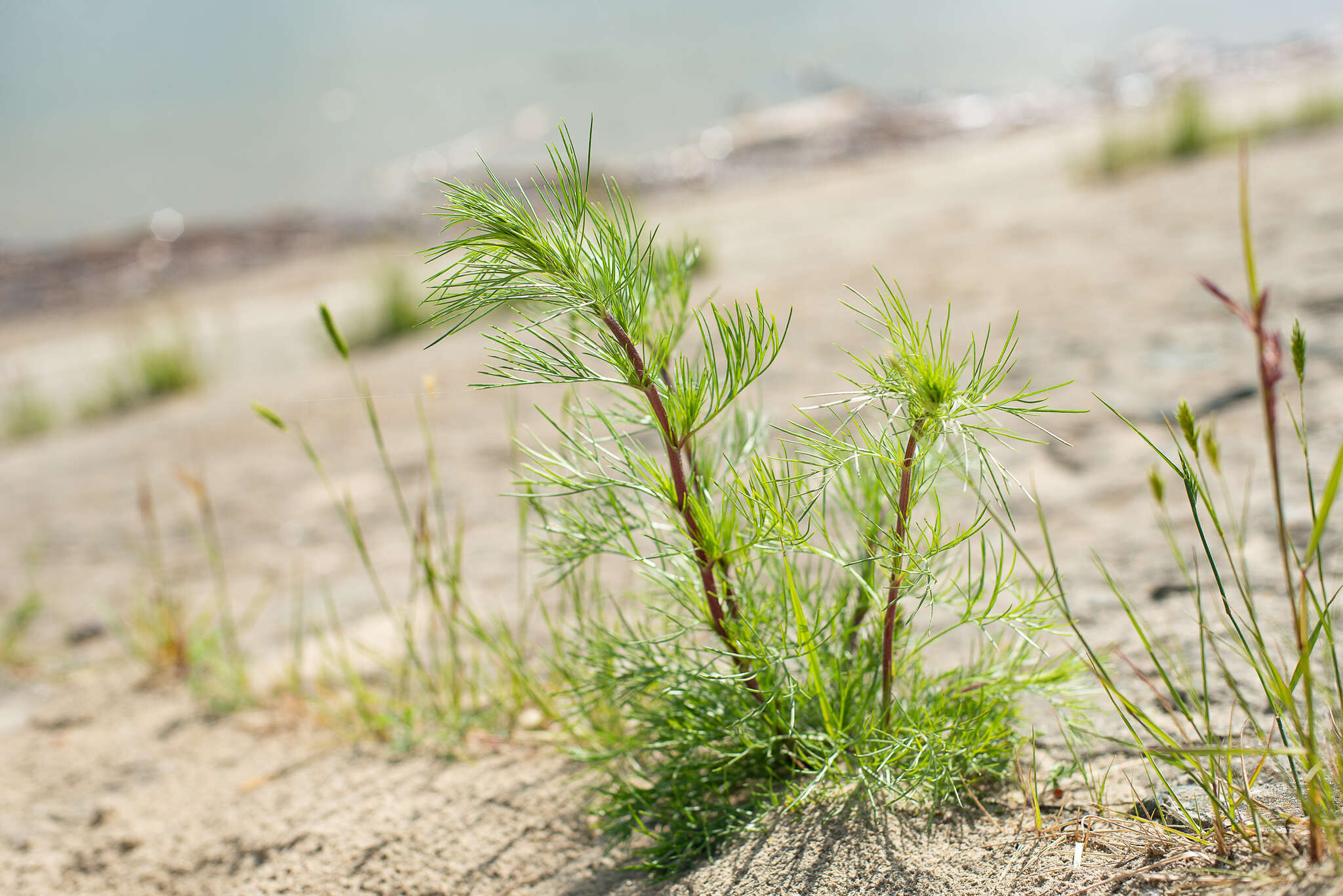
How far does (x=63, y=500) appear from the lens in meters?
3.91

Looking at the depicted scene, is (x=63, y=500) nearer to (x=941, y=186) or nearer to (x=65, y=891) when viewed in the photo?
(x=65, y=891)

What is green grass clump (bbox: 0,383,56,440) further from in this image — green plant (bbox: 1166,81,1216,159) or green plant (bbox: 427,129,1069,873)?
green plant (bbox: 1166,81,1216,159)

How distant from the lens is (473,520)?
3051mm

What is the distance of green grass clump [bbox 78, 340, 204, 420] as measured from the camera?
18.6 feet

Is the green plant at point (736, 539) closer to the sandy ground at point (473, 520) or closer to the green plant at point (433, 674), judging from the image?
the sandy ground at point (473, 520)

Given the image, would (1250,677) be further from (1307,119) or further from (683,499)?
(1307,119)

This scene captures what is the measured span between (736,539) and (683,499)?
0.13 metres

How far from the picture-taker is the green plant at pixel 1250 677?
0.88 m

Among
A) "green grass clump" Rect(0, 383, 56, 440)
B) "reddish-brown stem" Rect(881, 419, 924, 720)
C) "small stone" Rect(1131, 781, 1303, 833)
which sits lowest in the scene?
"small stone" Rect(1131, 781, 1303, 833)

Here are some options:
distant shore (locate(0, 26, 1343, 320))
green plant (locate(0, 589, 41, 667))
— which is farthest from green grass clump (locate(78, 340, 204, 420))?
distant shore (locate(0, 26, 1343, 320))

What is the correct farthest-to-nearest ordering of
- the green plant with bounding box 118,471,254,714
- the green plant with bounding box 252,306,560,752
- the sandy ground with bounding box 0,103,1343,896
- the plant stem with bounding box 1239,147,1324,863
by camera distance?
1. the green plant with bounding box 118,471,254,714
2. the green plant with bounding box 252,306,560,752
3. the sandy ground with bounding box 0,103,1343,896
4. the plant stem with bounding box 1239,147,1324,863

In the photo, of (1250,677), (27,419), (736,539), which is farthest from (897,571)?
(27,419)

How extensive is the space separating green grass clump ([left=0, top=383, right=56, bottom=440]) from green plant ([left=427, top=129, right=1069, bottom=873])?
5.62 meters

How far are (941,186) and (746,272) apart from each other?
12.2 ft
